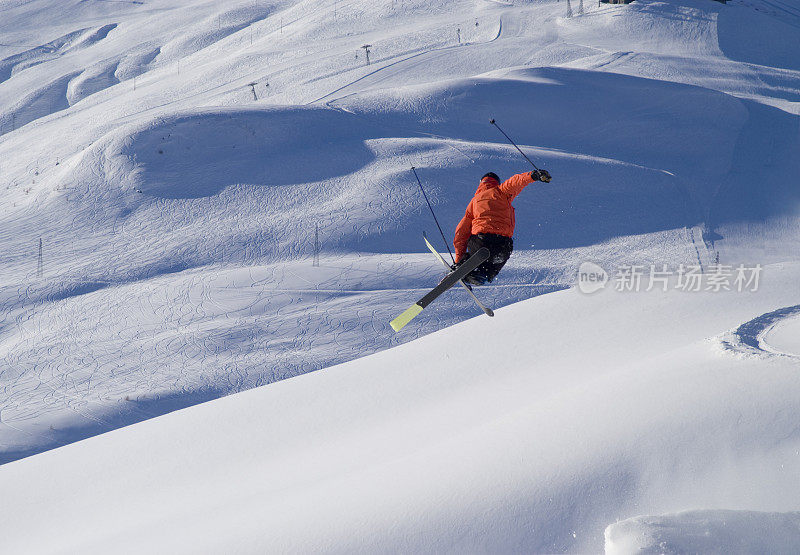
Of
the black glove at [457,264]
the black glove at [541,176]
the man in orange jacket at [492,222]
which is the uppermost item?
the black glove at [541,176]

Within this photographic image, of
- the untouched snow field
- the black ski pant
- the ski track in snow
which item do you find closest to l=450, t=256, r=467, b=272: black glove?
the black ski pant

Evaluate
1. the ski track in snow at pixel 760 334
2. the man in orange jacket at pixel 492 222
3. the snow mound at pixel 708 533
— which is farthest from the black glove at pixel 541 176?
the snow mound at pixel 708 533

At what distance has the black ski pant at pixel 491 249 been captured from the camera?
7879 mm

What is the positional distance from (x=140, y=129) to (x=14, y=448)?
37.8ft

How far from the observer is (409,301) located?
13445 mm

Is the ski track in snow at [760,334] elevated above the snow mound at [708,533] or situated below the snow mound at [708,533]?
below

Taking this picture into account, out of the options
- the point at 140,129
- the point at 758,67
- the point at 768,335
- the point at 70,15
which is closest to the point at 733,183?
the point at 758,67

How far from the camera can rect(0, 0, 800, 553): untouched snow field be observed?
491cm

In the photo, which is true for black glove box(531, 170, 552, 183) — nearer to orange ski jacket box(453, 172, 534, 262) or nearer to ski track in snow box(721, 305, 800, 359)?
orange ski jacket box(453, 172, 534, 262)

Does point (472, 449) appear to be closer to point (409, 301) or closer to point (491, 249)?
point (491, 249)

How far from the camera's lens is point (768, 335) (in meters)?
6.50

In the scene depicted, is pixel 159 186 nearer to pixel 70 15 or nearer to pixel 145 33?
pixel 145 33

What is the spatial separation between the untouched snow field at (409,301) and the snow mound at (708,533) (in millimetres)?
16

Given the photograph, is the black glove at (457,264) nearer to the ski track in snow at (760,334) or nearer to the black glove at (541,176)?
the black glove at (541,176)
